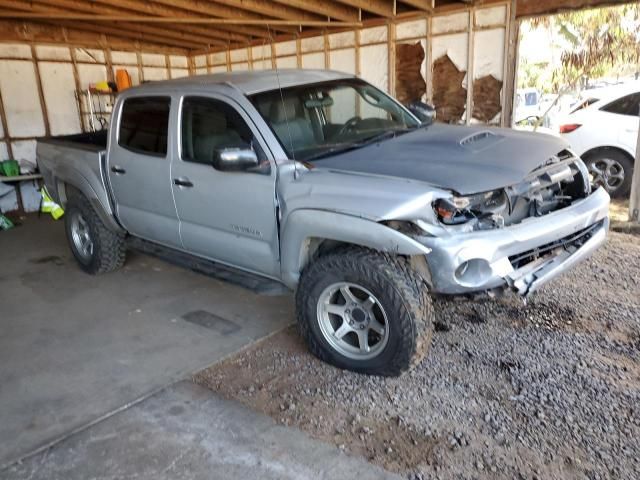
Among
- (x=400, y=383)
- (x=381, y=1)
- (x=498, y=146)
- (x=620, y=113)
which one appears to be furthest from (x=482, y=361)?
(x=381, y=1)

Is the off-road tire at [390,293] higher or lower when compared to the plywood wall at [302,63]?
lower

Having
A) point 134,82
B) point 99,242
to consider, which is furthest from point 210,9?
point 99,242

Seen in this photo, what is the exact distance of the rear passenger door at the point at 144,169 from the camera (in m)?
4.10

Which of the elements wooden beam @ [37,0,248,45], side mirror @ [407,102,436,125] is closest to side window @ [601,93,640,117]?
side mirror @ [407,102,436,125]

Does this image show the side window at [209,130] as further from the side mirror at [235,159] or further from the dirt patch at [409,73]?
the dirt patch at [409,73]

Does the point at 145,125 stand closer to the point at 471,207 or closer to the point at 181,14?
the point at 471,207

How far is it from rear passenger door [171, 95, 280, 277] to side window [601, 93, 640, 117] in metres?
5.92

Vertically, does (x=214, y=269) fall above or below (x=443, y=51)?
below

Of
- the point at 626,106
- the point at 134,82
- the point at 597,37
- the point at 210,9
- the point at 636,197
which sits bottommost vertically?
the point at 636,197

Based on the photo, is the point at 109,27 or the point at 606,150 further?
the point at 109,27

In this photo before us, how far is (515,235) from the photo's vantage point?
277 cm

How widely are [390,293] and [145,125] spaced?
2.70 meters

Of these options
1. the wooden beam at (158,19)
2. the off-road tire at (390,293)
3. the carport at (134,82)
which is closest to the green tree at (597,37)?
the carport at (134,82)

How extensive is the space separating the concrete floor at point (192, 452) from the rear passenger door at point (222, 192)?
108cm
